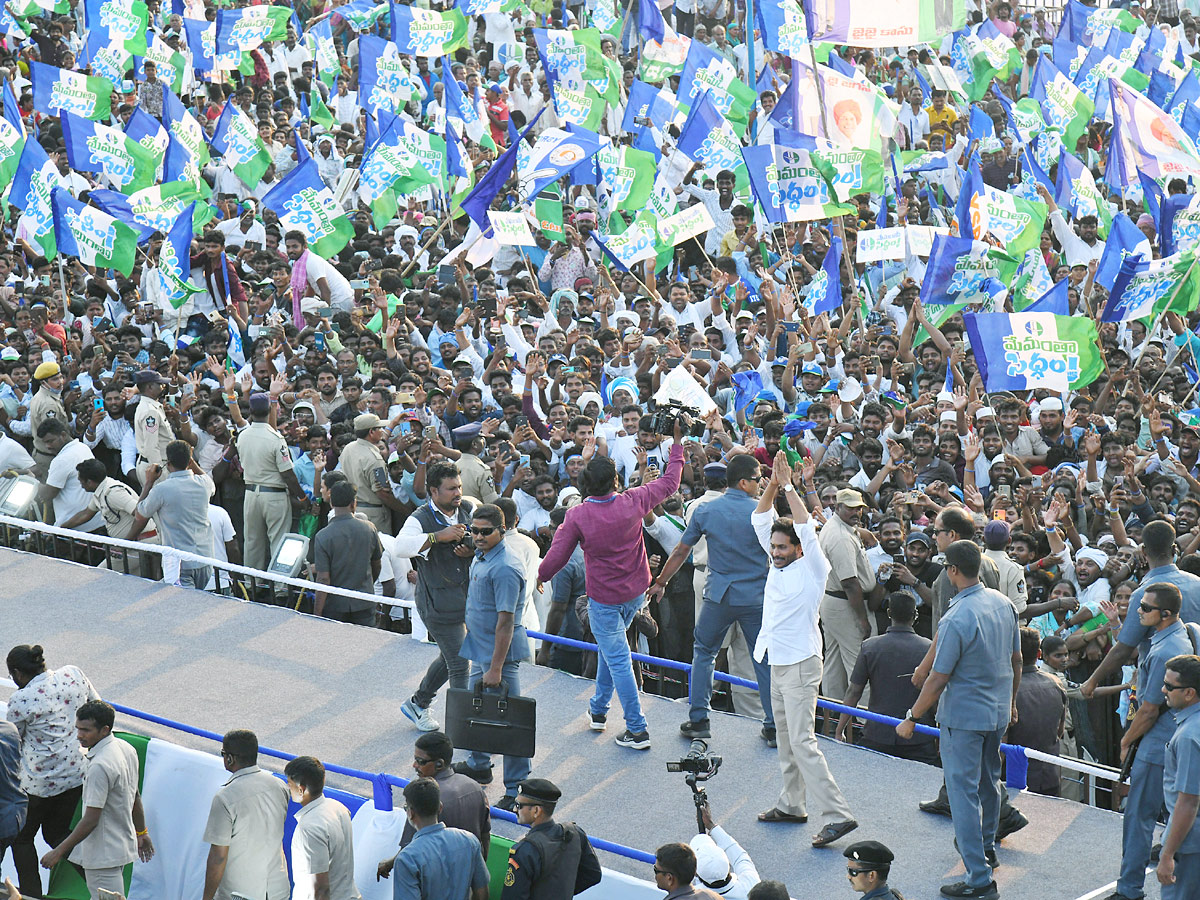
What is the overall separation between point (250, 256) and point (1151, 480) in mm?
10644

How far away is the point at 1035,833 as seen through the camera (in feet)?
30.4


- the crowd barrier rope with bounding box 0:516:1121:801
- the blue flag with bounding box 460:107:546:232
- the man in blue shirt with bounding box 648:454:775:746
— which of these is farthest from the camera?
the blue flag with bounding box 460:107:546:232

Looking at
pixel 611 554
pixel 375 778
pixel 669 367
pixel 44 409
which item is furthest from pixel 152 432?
pixel 375 778

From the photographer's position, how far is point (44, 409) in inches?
590

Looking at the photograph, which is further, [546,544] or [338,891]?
[546,544]

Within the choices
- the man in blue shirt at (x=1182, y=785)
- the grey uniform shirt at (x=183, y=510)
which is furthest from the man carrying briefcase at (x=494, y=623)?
the grey uniform shirt at (x=183, y=510)

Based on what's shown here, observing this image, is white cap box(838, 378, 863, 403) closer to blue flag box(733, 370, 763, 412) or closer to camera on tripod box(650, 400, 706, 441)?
blue flag box(733, 370, 763, 412)

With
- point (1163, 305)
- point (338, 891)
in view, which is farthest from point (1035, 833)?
point (1163, 305)

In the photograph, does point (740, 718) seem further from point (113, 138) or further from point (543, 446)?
point (113, 138)

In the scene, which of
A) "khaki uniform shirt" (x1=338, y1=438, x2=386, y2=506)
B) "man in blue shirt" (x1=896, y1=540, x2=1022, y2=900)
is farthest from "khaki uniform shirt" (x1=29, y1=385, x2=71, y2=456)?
"man in blue shirt" (x1=896, y1=540, x2=1022, y2=900)

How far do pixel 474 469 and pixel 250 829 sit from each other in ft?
15.7

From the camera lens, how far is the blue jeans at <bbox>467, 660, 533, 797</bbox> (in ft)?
31.8

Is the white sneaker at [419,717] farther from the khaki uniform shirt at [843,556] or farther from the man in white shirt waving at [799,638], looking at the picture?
the khaki uniform shirt at [843,556]

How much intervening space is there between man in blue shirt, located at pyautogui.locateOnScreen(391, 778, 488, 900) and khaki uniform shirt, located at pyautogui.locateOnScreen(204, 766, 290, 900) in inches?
49.6
